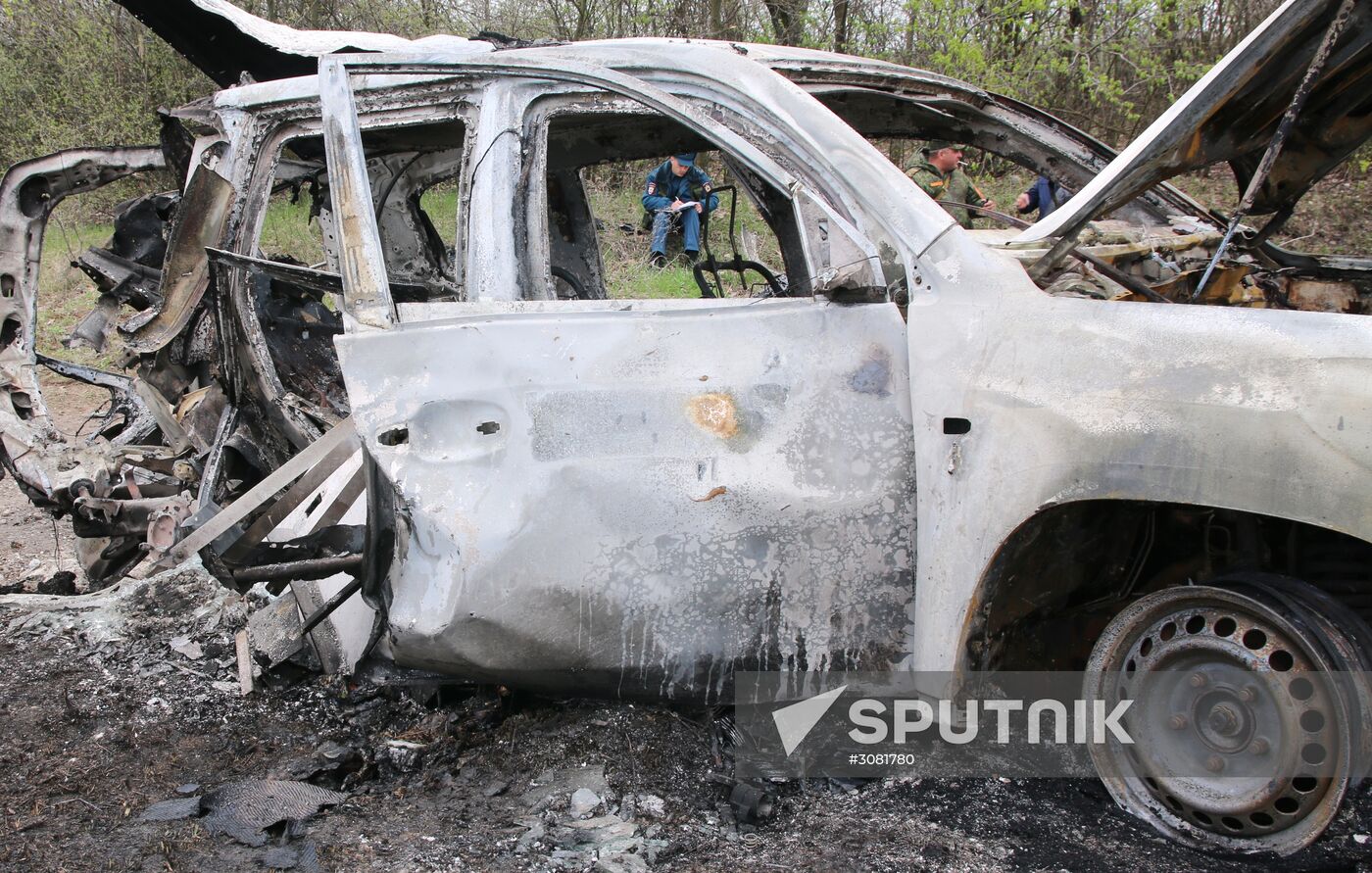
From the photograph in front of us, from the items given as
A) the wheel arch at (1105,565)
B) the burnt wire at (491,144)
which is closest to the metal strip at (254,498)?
the burnt wire at (491,144)

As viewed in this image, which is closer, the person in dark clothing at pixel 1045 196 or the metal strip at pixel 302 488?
the metal strip at pixel 302 488

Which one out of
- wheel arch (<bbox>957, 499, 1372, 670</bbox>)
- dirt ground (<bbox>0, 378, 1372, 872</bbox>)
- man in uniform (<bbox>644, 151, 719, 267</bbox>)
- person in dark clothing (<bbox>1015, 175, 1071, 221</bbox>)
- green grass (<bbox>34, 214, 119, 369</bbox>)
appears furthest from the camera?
green grass (<bbox>34, 214, 119, 369</bbox>)

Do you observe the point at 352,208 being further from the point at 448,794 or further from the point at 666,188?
the point at 666,188

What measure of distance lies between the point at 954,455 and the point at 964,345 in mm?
235

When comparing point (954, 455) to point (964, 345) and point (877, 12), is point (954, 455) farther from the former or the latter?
point (877, 12)

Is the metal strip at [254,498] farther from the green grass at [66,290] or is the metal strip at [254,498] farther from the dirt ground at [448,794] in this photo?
the green grass at [66,290]

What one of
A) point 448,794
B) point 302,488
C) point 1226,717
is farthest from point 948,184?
point 448,794

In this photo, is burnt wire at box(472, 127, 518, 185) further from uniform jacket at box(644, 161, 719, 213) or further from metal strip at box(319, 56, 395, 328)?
uniform jacket at box(644, 161, 719, 213)

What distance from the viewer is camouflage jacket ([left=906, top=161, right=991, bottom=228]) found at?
121 inches

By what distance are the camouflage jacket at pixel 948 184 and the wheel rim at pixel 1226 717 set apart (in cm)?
116

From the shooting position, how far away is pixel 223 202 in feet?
11.2

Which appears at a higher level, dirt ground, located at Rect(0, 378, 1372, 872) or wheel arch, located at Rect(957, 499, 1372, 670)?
wheel arch, located at Rect(957, 499, 1372, 670)

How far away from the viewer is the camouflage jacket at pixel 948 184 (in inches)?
121

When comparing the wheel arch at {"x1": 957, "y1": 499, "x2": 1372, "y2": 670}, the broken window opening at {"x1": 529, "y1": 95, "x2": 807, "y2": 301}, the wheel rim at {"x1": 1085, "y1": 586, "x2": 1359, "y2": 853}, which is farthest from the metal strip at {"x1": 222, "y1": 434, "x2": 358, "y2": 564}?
the wheel rim at {"x1": 1085, "y1": 586, "x2": 1359, "y2": 853}
